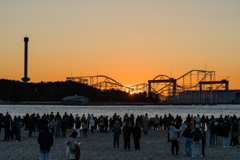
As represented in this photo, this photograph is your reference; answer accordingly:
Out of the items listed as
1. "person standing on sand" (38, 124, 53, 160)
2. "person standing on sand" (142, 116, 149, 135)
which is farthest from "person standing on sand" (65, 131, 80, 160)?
"person standing on sand" (142, 116, 149, 135)

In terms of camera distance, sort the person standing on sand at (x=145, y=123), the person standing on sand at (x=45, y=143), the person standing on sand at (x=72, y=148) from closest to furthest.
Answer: the person standing on sand at (x=72, y=148), the person standing on sand at (x=45, y=143), the person standing on sand at (x=145, y=123)

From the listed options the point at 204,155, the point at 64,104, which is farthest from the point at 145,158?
the point at 64,104

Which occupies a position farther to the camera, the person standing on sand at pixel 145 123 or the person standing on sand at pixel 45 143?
the person standing on sand at pixel 145 123

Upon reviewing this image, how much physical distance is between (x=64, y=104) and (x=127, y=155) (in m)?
176

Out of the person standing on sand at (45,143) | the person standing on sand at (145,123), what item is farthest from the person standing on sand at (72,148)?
the person standing on sand at (145,123)

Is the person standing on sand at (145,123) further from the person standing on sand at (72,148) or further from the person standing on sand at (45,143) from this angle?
the person standing on sand at (72,148)

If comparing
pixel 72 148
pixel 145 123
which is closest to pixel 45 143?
pixel 72 148

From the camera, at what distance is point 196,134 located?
532 inches

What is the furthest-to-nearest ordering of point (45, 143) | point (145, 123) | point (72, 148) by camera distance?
point (145, 123)
point (45, 143)
point (72, 148)

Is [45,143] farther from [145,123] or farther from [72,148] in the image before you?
[145,123]

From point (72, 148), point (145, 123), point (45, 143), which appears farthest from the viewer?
point (145, 123)

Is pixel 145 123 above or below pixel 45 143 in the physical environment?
below

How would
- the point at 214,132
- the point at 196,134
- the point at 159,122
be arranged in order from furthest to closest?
the point at 159,122, the point at 214,132, the point at 196,134

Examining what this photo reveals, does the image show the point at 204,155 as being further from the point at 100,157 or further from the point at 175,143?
the point at 100,157
